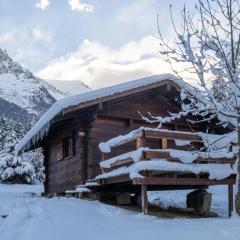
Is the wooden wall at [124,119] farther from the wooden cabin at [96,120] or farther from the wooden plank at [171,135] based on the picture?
the wooden plank at [171,135]

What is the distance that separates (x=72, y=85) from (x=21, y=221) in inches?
7184

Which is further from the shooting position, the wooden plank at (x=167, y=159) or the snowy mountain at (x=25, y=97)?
the snowy mountain at (x=25, y=97)

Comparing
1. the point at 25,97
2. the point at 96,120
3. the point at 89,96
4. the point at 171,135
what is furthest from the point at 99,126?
the point at 25,97

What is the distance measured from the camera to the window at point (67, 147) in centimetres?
1798

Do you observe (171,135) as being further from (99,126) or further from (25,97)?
(25,97)

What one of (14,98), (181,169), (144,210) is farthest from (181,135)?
(14,98)

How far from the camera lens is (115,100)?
54.8 ft

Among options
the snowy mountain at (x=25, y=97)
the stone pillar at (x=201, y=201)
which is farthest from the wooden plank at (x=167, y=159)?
the snowy mountain at (x=25, y=97)

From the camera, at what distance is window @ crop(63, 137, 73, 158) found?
1798 cm

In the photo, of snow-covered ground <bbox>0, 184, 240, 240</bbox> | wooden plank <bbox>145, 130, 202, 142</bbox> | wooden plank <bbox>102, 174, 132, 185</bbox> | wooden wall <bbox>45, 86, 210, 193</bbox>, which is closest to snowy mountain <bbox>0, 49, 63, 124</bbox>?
wooden wall <bbox>45, 86, 210, 193</bbox>

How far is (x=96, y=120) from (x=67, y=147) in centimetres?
292

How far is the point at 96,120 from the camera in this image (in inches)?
644

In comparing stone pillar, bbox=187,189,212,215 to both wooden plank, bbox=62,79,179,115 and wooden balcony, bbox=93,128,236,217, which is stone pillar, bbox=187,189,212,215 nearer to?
wooden balcony, bbox=93,128,236,217

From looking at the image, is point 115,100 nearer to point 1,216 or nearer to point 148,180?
point 148,180
